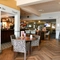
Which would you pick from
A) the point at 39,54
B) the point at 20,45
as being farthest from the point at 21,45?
the point at 39,54

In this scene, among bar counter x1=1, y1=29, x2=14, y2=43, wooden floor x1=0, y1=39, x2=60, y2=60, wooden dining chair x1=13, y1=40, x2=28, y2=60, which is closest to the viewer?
wooden dining chair x1=13, y1=40, x2=28, y2=60

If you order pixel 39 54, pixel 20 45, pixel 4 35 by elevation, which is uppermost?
pixel 4 35

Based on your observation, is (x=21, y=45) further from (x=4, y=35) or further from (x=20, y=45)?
(x=4, y=35)

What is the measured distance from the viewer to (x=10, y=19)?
12188mm

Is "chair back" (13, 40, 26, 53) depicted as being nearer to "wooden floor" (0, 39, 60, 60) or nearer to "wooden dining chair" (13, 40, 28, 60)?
"wooden dining chair" (13, 40, 28, 60)

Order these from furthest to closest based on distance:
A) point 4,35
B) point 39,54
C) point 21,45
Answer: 1. point 4,35
2. point 39,54
3. point 21,45

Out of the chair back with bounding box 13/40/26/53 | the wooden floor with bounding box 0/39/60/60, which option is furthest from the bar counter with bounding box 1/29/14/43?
the chair back with bounding box 13/40/26/53

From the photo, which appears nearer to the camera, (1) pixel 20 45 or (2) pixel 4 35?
(1) pixel 20 45

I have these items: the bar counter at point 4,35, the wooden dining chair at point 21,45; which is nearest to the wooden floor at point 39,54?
the wooden dining chair at point 21,45

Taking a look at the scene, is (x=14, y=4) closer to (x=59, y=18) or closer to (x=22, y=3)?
(x=22, y=3)

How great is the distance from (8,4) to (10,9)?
34 centimetres

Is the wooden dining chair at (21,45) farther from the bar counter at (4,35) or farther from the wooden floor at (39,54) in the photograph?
the bar counter at (4,35)

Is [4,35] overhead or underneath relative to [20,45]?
overhead

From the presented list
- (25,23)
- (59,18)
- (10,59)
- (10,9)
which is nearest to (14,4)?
(10,9)
